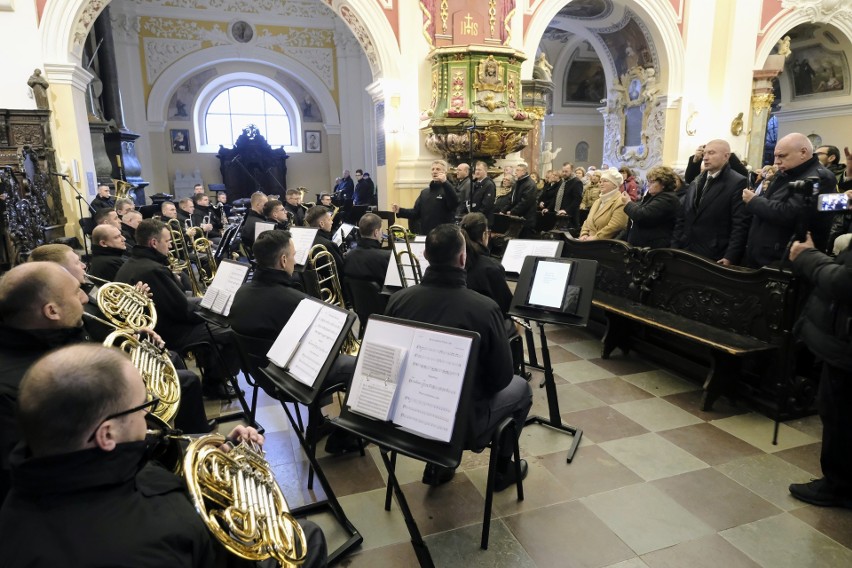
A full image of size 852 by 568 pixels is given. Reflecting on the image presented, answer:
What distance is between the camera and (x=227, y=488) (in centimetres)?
140

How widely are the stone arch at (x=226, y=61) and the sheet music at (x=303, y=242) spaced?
11809mm

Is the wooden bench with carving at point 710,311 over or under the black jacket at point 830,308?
under

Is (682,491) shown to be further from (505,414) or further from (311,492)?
(311,492)

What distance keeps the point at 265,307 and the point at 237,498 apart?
1.51 m

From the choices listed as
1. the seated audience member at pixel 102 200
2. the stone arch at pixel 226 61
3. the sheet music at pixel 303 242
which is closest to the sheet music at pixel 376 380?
the sheet music at pixel 303 242

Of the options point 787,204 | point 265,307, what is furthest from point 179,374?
point 787,204

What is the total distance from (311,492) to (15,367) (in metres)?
1.47

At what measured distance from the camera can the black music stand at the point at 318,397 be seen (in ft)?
7.00

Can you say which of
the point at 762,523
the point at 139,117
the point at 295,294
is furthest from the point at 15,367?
the point at 139,117

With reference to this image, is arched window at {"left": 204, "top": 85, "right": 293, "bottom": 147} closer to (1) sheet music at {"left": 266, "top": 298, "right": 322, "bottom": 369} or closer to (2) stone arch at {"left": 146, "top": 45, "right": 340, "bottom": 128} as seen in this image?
(2) stone arch at {"left": 146, "top": 45, "right": 340, "bottom": 128}

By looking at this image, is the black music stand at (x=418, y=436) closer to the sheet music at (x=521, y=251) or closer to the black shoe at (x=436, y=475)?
the black shoe at (x=436, y=475)

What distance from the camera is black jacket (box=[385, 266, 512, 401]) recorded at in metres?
2.18

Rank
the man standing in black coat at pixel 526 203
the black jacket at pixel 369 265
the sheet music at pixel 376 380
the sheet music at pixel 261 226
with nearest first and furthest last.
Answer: the sheet music at pixel 376 380, the black jacket at pixel 369 265, the sheet music at pixel 261 226, the man standing in black coat at pixel 526 203

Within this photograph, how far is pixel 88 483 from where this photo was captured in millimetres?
1112
